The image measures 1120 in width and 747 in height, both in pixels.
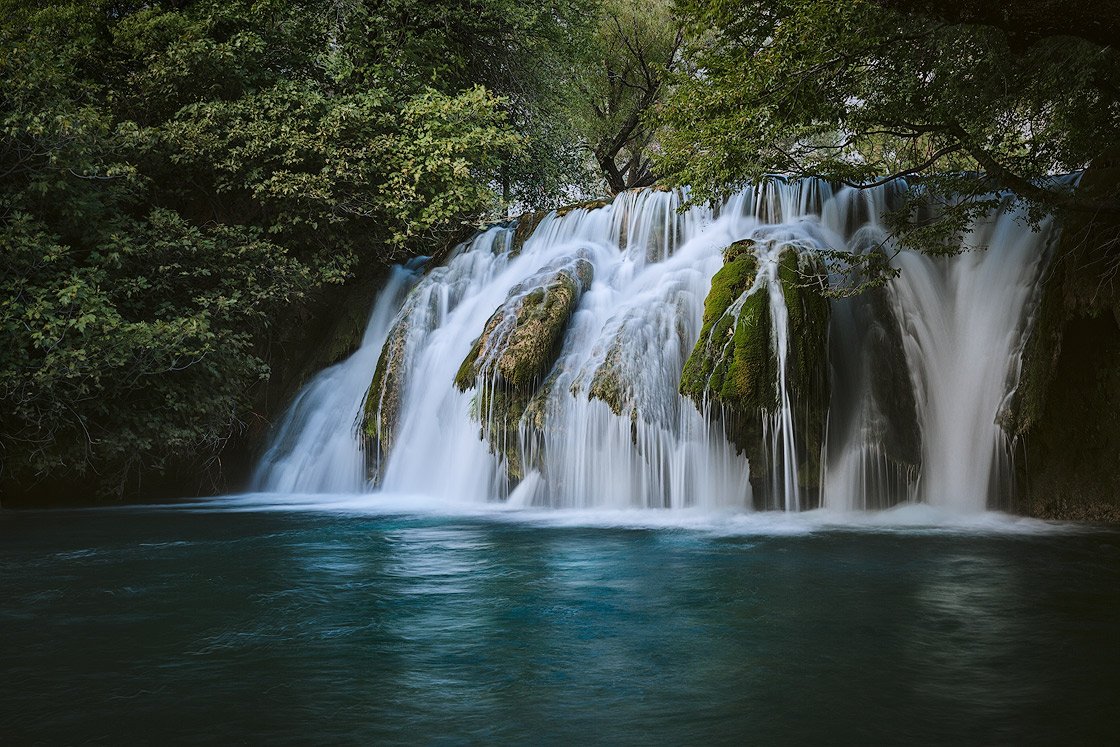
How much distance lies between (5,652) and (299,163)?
37.5ft

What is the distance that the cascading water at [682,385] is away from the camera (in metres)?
10.7

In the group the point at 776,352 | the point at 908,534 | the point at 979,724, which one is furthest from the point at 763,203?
the point at 979,724

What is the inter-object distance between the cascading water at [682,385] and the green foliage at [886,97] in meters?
1.74

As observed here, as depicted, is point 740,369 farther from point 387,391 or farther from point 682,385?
point 387,391

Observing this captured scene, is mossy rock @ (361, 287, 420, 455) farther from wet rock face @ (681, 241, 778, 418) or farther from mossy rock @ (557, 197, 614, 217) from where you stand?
wet rock face @ (681, 241, 778, 418)

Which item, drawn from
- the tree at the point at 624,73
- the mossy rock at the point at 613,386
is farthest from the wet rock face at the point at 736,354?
the tree at the point at 624,73

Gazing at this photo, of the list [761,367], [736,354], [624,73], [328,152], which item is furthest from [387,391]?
[624,73]

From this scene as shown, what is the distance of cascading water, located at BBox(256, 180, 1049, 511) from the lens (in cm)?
1068

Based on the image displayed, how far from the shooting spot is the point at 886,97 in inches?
388

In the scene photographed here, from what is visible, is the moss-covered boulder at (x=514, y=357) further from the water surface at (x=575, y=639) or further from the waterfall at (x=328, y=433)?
the water surface at (x=575, y=639)

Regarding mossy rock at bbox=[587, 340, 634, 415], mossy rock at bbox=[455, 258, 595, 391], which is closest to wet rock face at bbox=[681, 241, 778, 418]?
mossy rock at bbox=[587, 340, 634, 415]

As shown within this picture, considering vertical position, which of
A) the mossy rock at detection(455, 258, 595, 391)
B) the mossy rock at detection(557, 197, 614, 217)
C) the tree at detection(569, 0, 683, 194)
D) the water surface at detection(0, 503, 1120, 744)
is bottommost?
the water surface at detection(0, 503, 1120, 744)

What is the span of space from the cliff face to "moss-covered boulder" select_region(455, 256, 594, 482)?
572 cm

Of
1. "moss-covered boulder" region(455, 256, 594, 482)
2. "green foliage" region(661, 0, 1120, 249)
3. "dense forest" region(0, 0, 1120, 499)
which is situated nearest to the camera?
"green foliage" region(661, 0, 1120, 249)
